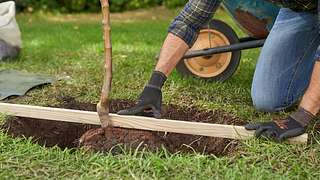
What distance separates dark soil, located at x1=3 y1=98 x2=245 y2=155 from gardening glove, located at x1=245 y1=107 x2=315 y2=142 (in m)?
0.14

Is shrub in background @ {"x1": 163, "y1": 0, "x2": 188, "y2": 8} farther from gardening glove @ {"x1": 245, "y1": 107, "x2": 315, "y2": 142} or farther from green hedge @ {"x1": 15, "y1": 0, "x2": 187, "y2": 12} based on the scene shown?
gardening glove @ {"x1": 245, "y1": 107, "x2": 315, "y2": 142}

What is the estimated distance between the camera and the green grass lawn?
2.08 metres

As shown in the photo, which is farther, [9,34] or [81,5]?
[81,5]

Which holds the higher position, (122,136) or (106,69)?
(106,69)

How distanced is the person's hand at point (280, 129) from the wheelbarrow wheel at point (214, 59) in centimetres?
133

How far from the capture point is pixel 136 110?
2.40 m

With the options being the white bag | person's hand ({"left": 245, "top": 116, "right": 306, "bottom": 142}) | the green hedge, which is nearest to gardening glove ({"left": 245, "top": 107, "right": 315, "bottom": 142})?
person's hand ({"left": 245, "top": 116, "right": 306, "bottom": 142})

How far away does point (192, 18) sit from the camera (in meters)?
2.51

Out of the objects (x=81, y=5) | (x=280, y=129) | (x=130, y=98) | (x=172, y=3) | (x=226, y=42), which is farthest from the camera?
(x=172, y=3)

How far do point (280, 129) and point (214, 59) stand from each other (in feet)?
4.82

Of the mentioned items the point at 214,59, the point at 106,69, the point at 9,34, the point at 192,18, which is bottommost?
the point at 9,34

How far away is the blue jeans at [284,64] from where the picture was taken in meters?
2.86

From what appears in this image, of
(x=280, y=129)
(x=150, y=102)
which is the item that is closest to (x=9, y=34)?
(x=150, y=102)

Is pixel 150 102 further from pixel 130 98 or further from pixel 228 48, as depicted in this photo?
pixel 228 48
